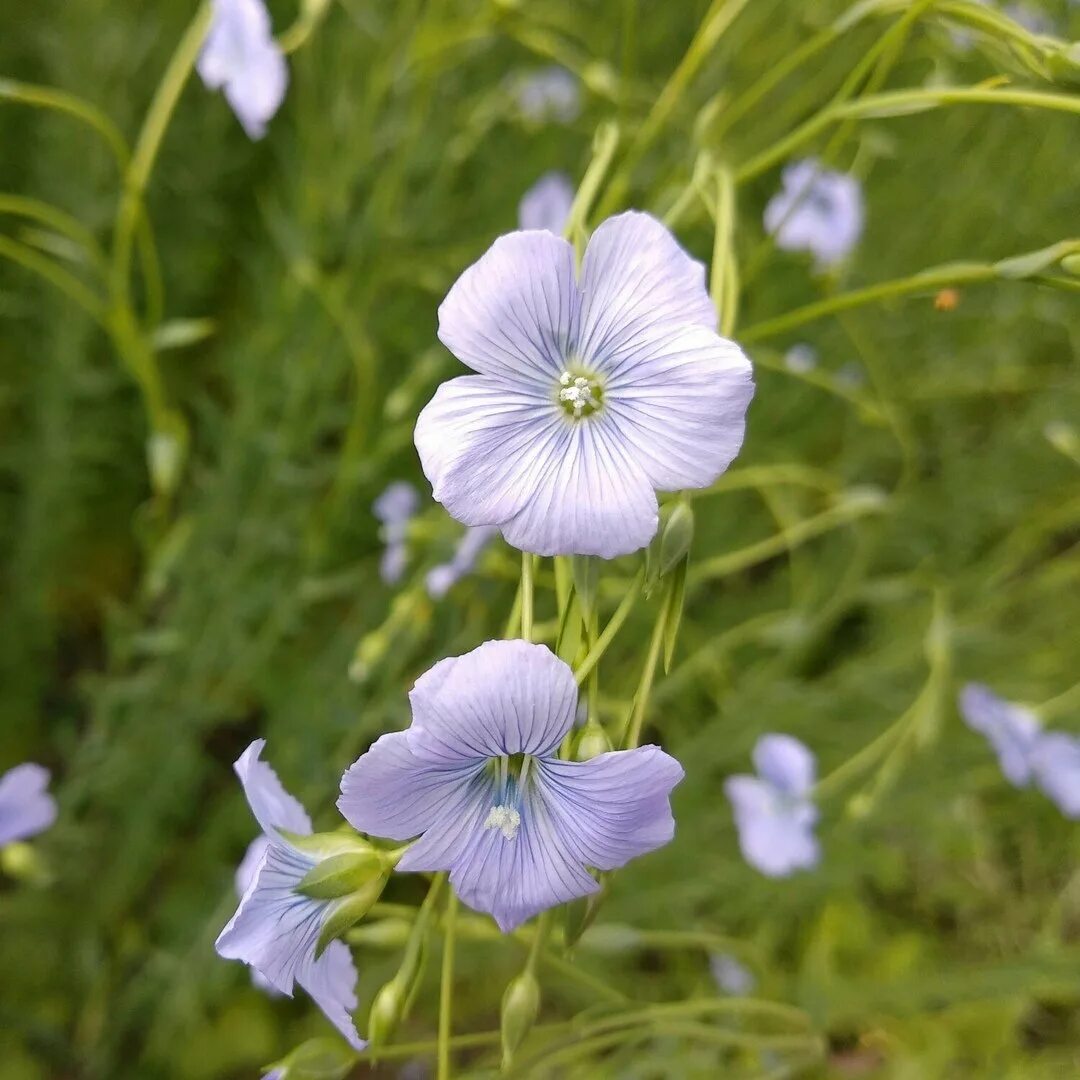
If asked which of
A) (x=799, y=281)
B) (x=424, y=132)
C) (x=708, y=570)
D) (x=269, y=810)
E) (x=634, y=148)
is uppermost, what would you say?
(x=799, y=281)

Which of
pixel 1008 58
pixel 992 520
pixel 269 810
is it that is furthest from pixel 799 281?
pixel 269 810

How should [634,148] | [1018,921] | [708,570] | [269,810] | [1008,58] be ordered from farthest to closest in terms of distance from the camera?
[1018,921] → [708,570] → [634,148] → [1008,58] → [269,810]

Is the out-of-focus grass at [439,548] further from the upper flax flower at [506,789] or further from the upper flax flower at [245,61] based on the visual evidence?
the upper flax flower at [506,789]

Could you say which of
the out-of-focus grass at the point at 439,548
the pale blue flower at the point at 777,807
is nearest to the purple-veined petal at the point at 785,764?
the pale blue flower at the point at 777,807

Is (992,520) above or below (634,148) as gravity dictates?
above

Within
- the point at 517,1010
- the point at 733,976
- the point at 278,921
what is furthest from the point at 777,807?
Result: the point at 278,921

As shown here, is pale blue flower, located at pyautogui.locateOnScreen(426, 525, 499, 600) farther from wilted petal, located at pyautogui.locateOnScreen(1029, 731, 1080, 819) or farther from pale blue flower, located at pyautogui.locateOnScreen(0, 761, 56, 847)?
wilted petal, located at pyautogui.locateOnScreen(1029, 731, 1080, 819)

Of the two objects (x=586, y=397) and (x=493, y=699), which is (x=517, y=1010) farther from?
(x=586, y=397)

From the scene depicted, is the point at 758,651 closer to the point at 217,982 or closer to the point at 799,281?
the point at 799,281
